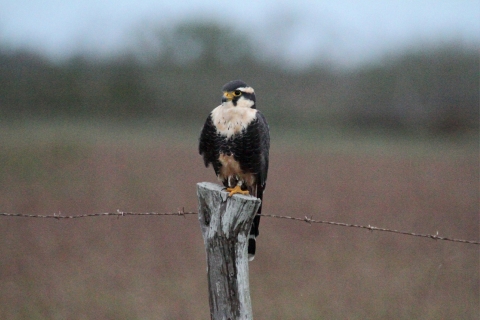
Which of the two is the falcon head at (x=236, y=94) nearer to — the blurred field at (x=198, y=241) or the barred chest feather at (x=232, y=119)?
the barred chest feather at (x=232, y=119)

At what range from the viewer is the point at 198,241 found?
7980mm

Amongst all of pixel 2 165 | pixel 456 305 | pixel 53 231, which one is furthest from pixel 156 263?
pixel 2 165

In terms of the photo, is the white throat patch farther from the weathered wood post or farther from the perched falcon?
the weathered wood post

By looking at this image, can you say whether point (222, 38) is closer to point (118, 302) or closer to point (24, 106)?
point (24, 106)

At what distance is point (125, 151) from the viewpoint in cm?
1627

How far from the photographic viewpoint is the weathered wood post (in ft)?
7.08

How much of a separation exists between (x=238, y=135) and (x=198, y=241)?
508cm

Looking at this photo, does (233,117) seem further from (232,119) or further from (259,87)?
(259,87)

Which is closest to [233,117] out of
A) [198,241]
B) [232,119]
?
[232,119]

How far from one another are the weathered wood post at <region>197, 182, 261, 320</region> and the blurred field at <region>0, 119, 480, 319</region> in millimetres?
1367

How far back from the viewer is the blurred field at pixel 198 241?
520 cm

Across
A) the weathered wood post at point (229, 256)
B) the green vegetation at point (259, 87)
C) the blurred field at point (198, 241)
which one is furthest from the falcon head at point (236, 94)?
the green vegetation at point (259, 87)

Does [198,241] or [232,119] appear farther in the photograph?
[198,241]

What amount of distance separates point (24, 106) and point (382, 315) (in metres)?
15.1
